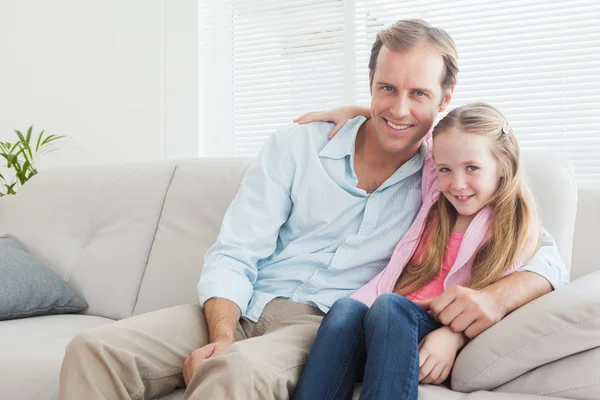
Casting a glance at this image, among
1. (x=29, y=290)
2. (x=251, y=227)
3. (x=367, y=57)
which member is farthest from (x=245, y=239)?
(x=367, y=57)

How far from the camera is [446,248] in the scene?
1.55 metres

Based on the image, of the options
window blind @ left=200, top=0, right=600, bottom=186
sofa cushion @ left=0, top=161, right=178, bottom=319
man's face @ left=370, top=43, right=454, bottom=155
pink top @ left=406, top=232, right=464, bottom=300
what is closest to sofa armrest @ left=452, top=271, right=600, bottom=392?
pink top @ left=406, top=232, right=464, bottom=300

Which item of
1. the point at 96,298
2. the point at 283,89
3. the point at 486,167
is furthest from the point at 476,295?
the point at 283,89

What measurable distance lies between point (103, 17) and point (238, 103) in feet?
2.79

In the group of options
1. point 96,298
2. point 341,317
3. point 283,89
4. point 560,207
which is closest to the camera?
point 341,317

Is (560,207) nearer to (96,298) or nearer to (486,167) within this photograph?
(486,167)

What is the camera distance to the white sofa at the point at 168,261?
1207mm

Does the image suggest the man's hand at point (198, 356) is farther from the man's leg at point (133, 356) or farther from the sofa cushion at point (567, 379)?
the sofa cushion at point (567, 379)

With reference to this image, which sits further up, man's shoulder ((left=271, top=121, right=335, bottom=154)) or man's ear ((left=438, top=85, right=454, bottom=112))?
man's ear ((left=438, top=85, right=454, bottom=112))

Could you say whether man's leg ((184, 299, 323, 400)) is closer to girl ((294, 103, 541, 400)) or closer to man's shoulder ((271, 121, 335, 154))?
girl ((294, 103, 541, 400))

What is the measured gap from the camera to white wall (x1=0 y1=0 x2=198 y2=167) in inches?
134

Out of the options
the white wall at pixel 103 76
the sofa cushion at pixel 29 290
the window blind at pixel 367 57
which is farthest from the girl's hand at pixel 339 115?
the white wall at pixel 103 76

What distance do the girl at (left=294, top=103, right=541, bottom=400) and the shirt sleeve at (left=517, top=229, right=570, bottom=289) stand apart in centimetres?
2

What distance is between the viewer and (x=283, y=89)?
3.34 m
